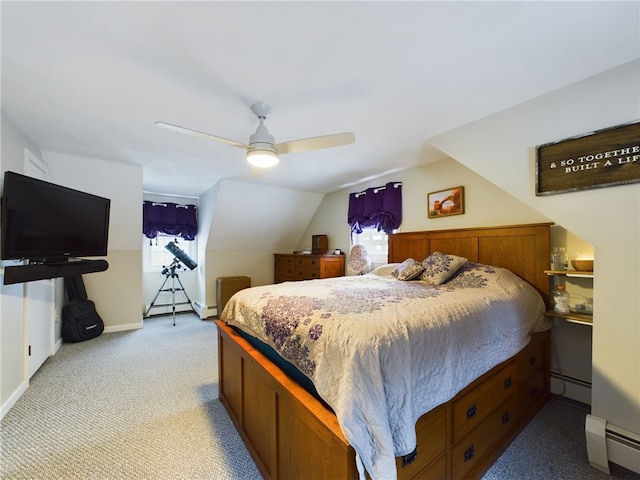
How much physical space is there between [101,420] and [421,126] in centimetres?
350

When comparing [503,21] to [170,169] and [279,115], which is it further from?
[170,169]

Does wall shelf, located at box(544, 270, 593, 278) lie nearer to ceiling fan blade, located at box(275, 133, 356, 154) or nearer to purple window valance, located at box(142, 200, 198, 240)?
ceiling fan blade, located at box(275, 133, 356, 154)

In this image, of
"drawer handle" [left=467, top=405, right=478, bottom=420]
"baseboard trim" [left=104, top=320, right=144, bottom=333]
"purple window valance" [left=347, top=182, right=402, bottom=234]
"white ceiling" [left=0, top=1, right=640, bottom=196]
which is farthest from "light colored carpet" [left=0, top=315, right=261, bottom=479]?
"purple window valance" [left=347, top=182, right=402, bottom=234]

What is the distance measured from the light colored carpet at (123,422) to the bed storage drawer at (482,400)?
1188 mm

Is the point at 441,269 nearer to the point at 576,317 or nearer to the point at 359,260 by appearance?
→ the point at 576,317

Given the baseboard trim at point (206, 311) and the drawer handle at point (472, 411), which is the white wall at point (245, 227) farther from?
the drawer handle at point (472, 411)

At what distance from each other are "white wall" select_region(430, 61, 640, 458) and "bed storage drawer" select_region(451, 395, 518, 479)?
1.62 ft

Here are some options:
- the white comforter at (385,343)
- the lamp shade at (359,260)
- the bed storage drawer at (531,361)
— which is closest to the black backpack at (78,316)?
the white comforter at (385,343)

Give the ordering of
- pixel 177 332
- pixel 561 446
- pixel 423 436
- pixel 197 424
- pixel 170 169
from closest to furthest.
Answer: pixel 423 436, pixel 561 446, pixel 197 424, pixel 170 169, pixel 177 332

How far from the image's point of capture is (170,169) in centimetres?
366

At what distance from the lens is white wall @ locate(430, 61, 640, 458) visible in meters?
1.58

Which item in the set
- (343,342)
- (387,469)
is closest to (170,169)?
(343,342)

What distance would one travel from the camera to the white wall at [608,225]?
1579 millimetres

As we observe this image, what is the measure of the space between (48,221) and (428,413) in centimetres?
292
